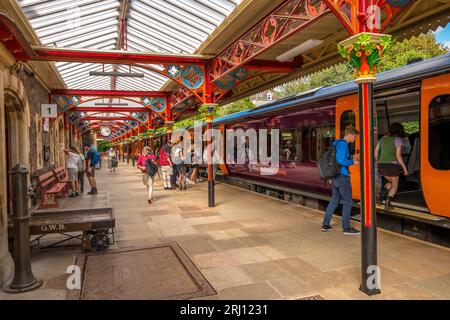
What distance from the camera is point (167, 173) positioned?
43.7 feet

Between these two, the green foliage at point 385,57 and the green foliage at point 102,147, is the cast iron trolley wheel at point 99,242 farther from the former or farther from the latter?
the green foliage at point 102,147

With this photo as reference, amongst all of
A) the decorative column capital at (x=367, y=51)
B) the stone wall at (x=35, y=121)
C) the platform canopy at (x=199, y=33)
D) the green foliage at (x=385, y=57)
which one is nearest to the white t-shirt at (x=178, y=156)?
the green foliage at (x=385, y=57)

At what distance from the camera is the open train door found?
527cm

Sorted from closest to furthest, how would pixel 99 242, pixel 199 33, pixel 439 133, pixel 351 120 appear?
1. pixel 439 133
2. pixel 99 242
3. pixel 351 120
4. pixel 199 33

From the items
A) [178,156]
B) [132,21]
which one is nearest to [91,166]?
[178,156]

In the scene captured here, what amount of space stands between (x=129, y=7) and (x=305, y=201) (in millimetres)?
6666

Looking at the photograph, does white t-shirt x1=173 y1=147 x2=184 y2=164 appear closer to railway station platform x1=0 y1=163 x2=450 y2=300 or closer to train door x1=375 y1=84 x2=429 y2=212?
railway station platform x1=0 y1=163 x2=450 y2=300

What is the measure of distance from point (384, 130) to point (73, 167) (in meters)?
9.01

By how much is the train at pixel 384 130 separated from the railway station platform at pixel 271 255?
619 millimetres

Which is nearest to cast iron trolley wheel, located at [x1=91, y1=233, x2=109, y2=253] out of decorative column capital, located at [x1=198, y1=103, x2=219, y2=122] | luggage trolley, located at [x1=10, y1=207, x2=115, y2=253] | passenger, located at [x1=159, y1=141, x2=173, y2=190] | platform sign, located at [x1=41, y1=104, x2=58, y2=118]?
luggage trolley, located at [x1=10, y1=207, x2=115, y2=253]

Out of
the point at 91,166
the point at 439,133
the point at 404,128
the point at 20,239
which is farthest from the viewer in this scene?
the point at 91,166

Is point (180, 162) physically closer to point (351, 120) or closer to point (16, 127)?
point (16, 127)

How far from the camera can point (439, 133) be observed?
5.41 meters

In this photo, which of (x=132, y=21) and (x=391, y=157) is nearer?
(x=391, y=157)
